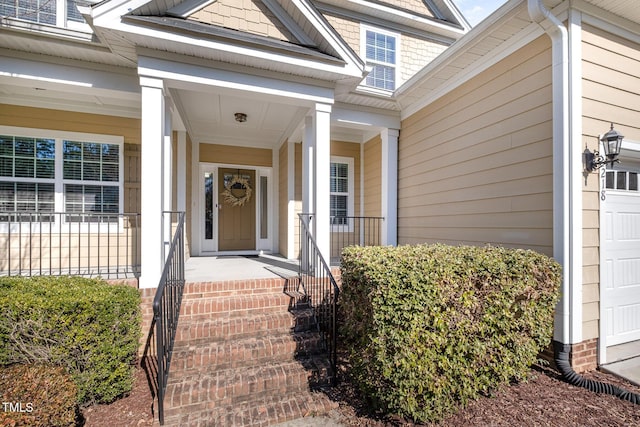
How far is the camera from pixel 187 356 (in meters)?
2.81

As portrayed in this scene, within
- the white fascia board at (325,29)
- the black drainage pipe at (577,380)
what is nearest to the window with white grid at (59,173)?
the white fascia board at (325,29)

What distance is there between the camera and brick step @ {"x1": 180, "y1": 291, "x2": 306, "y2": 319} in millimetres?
3332

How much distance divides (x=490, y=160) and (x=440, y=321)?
252 centimetres

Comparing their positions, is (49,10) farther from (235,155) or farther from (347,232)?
(347,232)

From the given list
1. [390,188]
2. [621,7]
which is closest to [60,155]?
[390,188]

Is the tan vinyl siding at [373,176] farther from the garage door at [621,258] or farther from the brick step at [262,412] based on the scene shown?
the brick step at [262,412]

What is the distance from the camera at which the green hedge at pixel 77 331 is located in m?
2.45

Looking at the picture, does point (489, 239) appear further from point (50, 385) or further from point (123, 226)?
point (123, 226)

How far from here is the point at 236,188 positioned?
7117mm

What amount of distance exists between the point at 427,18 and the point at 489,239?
5.98 m

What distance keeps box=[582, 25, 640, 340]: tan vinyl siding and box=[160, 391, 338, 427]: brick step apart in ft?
9.39

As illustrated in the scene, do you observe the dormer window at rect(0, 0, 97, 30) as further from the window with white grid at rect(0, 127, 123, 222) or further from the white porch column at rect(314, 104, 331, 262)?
the white porch column at rect(314, 104, 331, 262)

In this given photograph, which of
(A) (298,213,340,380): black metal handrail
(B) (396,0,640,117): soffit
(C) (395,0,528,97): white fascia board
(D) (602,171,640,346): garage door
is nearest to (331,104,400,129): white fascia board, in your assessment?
(B) (396,0,640,117): soffit

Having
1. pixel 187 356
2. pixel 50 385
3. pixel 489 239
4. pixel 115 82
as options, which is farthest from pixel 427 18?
pixel 50 385
